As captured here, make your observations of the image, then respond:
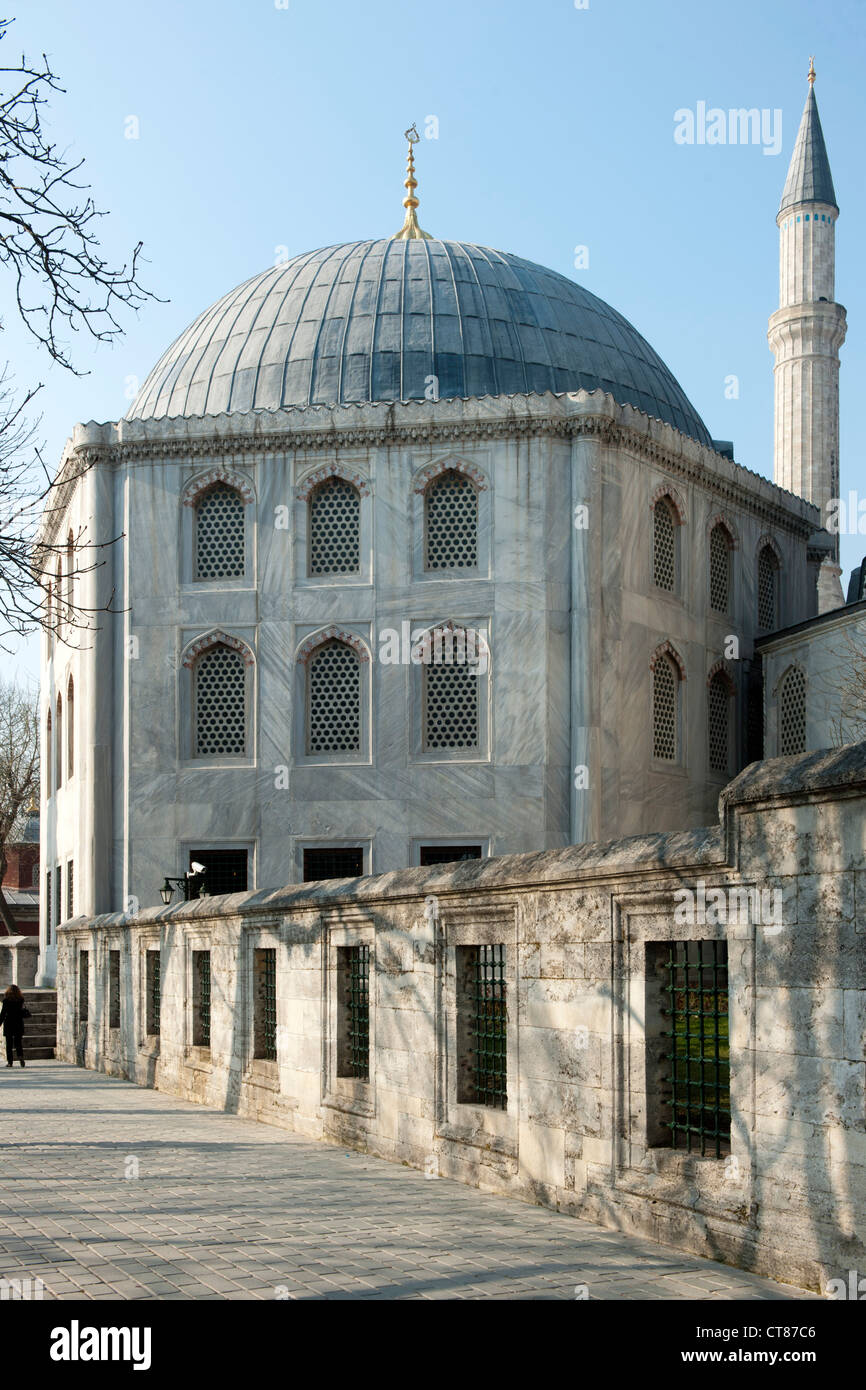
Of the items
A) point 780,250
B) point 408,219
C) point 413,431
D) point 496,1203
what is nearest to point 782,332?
point 780,250

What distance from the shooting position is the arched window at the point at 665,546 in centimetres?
2814

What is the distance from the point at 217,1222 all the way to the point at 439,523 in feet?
66.6

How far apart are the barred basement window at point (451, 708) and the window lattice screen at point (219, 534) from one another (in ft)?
14.0

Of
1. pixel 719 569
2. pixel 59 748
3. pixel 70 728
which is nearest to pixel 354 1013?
pixel 719 569

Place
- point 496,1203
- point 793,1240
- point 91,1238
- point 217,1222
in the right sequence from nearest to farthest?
point 793,1240 → point 91,1238 → point 217,1222 → point 496,1203

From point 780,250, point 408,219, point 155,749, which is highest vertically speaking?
point 780,250

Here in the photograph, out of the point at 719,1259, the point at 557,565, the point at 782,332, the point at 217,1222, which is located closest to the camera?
the point at 719,1259

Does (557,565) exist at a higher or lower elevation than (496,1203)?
higher

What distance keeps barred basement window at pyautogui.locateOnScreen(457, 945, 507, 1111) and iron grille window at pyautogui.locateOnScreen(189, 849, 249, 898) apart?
56.9 feet

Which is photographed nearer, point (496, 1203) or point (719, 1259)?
point (719, 1259)

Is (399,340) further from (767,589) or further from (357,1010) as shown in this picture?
(357,1010)

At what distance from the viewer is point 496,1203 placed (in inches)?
348

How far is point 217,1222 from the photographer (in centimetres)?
798

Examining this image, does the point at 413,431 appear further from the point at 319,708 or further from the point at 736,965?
the point at 736,965
